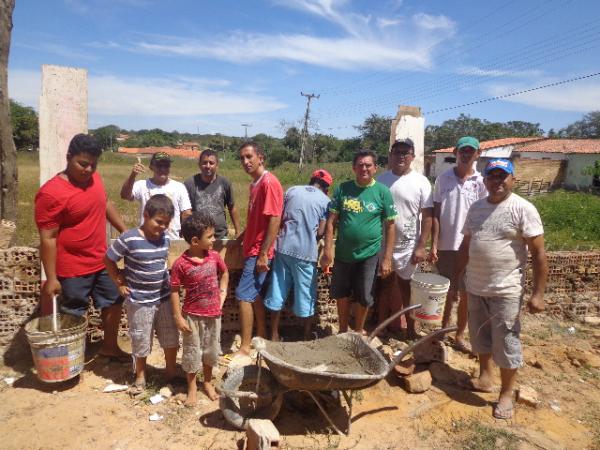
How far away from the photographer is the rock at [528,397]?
3.68 meters

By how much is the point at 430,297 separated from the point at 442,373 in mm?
832

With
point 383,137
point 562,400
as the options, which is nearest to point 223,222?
point 562,400

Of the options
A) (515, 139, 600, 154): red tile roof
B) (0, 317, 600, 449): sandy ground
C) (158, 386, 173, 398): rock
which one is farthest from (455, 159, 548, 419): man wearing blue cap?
(515, 139, 600, 154): red tile roof

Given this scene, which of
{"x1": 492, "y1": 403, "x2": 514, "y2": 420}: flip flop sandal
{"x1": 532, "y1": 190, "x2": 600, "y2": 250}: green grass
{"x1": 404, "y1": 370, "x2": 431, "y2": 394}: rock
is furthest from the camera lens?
{"x1": 532, "y1": 190, "x2": 600, "y2": 250}: green grass

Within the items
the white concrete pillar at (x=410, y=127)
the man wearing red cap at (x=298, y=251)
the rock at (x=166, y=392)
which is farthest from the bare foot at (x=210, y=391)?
the white concrete pillar at (x=410, y=127)

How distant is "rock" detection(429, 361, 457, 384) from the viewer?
4.12 m

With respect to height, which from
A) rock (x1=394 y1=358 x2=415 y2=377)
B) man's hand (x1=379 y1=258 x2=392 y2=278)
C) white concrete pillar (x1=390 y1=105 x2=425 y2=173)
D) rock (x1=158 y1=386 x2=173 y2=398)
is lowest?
rock (x1=158 y1=386 x2=173 y2=398)

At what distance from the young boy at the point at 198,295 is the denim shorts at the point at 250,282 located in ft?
1.72

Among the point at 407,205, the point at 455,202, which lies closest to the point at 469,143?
the point at 455,202

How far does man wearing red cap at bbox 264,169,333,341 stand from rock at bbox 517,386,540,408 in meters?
2.02

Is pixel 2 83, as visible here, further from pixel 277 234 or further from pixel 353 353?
pixel 353 353

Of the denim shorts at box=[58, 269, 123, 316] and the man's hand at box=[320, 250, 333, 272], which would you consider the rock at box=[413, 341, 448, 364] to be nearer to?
the man's hand at box=[320, 250, 333, 272]

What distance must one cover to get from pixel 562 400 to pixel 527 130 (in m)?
82.3

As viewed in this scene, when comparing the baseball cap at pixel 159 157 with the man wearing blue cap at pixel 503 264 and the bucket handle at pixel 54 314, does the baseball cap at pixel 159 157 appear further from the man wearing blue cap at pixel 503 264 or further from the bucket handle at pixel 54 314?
the man wearing blue cap at pixel 503 264
